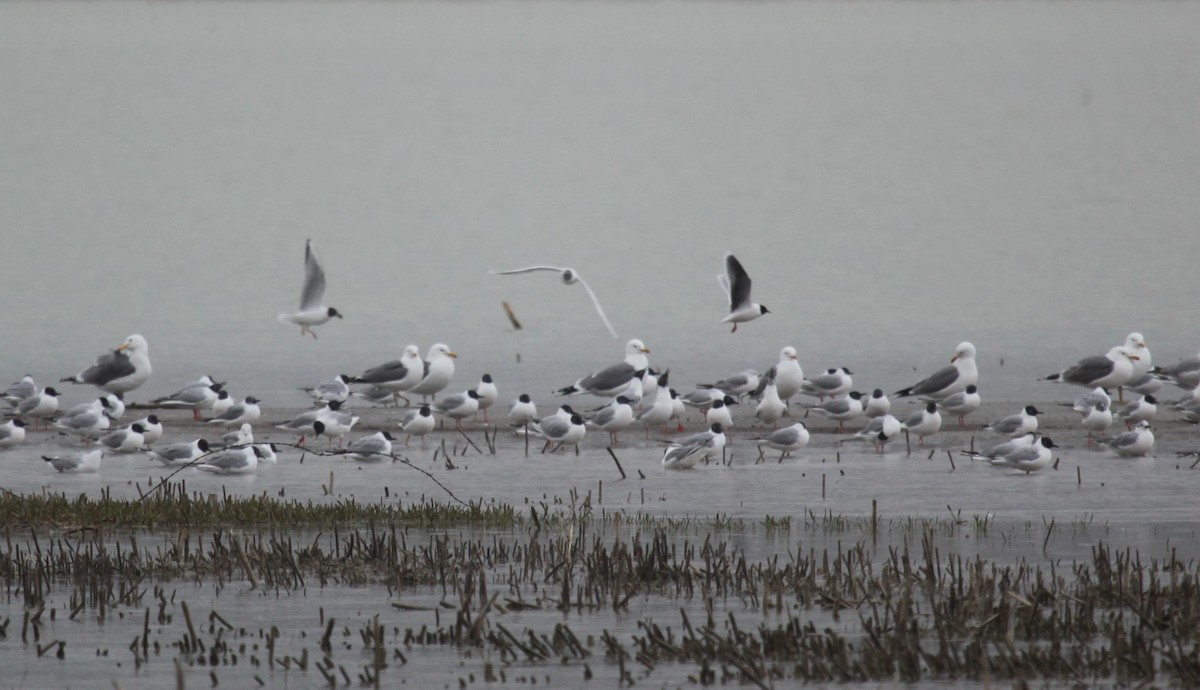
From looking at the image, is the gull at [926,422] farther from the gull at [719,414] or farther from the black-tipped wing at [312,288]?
the black-tipped wing at [312,288]

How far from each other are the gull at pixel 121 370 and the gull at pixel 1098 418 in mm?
11933

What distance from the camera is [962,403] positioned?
69.4ft

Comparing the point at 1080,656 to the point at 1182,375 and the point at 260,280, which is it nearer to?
the point at 1182,375

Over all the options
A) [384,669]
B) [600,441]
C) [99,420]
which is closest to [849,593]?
[384,669]

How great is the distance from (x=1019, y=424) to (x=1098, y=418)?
1069 mm

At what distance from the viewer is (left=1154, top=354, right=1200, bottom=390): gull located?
76.9 ft

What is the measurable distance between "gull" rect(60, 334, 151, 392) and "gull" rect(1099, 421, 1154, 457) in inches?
491

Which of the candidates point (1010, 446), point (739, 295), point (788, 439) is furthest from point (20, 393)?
point (1010, 446)

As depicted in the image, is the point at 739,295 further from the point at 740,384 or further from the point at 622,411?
the point at 622,411

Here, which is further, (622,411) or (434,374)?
(434,374)

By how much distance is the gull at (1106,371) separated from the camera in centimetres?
2322

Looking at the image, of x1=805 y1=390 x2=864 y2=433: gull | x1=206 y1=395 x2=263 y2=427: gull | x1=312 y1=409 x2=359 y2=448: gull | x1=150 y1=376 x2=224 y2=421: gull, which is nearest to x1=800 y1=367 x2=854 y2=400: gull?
x1=805 y1=390 x2=864 y2=433: gull

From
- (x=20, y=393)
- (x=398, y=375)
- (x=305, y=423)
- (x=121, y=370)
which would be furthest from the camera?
(x=121, y=370)

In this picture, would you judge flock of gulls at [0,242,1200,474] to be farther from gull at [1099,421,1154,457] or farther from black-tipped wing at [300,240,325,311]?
black-tipped wing at [300,240,325,311]
